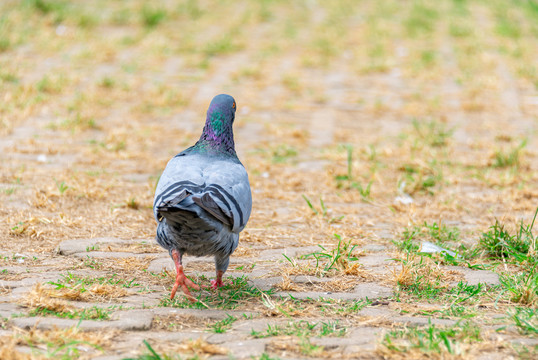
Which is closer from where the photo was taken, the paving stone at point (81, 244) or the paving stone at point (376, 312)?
the paving stone at point (376, 312)

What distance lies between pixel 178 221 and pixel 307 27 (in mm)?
8585

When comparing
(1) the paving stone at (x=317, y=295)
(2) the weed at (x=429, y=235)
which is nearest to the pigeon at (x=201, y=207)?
(1) the paving stone at (x=317, y=295)

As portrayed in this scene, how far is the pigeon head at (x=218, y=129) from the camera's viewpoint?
3865 mm

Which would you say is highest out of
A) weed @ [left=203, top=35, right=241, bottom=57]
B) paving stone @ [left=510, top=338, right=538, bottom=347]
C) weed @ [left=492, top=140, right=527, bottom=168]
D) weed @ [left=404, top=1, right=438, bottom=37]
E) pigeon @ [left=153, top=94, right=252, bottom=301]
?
weed @ [left=404, top=1, right=438, bottom=37]

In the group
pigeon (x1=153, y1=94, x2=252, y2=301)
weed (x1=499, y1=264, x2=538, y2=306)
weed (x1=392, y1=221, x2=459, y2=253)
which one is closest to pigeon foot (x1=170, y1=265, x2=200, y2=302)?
pigeon (x1=153, y1=94, x2=252, y2=301)

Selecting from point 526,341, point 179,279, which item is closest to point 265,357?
point 179,279

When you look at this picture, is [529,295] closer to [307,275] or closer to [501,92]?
[307,275]

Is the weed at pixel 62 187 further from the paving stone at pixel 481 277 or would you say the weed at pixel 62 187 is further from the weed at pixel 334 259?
the paving stone at pixel 481 277

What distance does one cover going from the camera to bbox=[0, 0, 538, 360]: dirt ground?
3008 mm

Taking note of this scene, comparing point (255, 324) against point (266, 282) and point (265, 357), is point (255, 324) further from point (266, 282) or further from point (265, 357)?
point (266, 282)

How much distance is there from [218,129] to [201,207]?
94 centimetres

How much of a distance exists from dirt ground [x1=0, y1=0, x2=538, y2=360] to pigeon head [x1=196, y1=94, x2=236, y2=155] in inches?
28.7

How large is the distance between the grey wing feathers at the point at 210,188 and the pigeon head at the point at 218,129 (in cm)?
20

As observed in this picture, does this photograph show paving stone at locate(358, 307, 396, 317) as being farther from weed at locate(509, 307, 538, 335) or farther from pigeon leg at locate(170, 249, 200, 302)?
pigeon leg at locate(170, 249, 200, 302)
